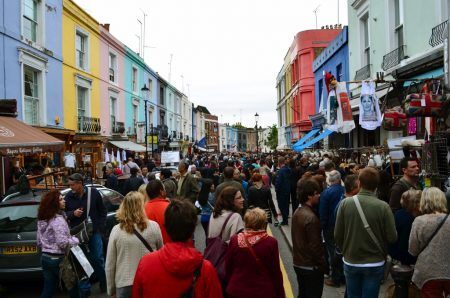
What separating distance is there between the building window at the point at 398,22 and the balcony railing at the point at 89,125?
1468 centimetres

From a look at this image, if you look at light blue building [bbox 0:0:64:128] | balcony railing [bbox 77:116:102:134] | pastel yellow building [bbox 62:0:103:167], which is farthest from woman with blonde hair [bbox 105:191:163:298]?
balcony railing [bbox 77:116:102:134]

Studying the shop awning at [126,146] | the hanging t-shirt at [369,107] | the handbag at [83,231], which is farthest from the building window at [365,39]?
the shop awning at [126,146]

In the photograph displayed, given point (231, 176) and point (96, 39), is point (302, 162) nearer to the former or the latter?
point (231, 176)

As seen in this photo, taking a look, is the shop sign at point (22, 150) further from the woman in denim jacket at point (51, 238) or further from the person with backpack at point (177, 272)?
the person with backpack at point (177, 272)

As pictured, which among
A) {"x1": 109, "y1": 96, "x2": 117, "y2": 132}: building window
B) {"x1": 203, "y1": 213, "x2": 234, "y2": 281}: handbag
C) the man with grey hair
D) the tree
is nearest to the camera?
{"x1": 203, "y1": 213, "x2": 234, "y2": 281}: handbag

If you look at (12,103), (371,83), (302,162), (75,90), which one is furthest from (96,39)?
(371,83)

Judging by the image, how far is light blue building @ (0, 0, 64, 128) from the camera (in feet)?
49.1

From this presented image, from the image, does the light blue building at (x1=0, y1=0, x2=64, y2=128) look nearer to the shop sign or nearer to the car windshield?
the shop sign

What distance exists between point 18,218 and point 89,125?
15.5 meters

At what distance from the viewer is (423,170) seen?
23.1 feet

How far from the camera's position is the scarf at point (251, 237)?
3.79m

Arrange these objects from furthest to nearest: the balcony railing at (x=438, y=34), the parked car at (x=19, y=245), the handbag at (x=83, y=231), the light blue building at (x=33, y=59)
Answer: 1. the light blue building at (x=33, y=59)
2. the balcony railing at (x=438, y=34)
3. the parked car at (x=19, y=245)
4. the handbag at (x=83, y=231)

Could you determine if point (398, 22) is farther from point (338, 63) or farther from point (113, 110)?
point (113, 110)

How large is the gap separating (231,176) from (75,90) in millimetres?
14532
